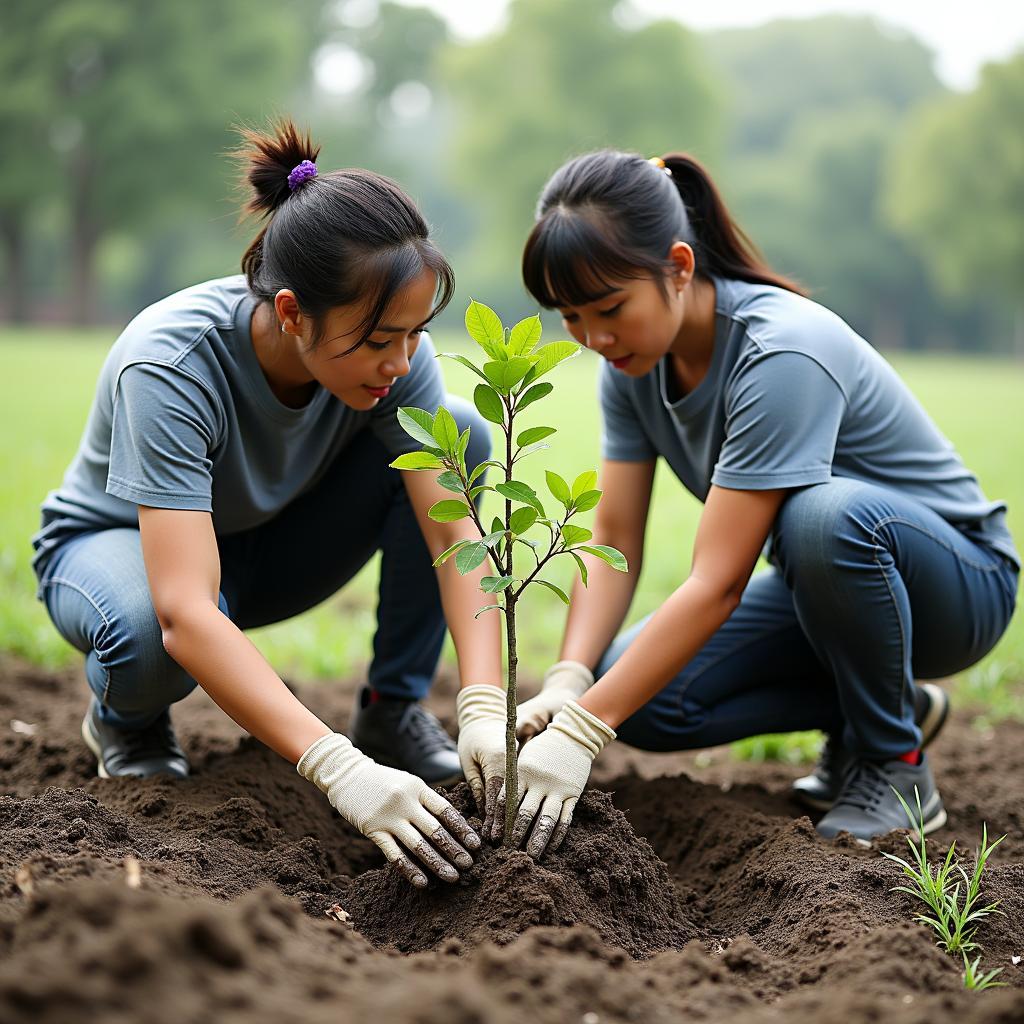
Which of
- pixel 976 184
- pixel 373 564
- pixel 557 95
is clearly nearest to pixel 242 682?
pixel 373 564

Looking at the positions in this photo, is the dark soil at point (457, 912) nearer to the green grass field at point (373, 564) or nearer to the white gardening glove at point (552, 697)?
the white gardening glove at point (552, 697)

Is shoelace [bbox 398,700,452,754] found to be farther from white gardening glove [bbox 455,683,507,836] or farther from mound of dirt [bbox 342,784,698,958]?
mound of dirt [bbox 342,784,698,958]

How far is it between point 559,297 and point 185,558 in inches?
35.8

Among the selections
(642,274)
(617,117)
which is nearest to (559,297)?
(642,274)

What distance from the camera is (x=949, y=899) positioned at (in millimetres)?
1839

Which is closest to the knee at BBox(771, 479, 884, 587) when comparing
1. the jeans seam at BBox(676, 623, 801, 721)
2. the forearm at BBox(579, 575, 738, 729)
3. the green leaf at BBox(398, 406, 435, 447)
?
the forearm at BBox(579, 575, 738, 729)

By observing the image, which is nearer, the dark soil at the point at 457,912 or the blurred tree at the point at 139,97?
the dark soil at the point at 457,912

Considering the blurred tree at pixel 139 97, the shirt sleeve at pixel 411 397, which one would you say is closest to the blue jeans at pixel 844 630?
the shirt sleeve at pixel 411 397

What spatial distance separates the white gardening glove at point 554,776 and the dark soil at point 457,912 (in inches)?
2.2

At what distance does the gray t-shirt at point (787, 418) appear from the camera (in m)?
2.19

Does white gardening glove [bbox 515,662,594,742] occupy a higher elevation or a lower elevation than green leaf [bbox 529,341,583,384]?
lower

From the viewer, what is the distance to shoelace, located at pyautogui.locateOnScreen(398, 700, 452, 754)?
Answer: 8.62 feet

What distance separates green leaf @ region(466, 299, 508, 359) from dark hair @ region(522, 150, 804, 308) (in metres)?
0.55

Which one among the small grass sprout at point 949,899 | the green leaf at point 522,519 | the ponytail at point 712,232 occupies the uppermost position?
the ponytail at point 712,232
